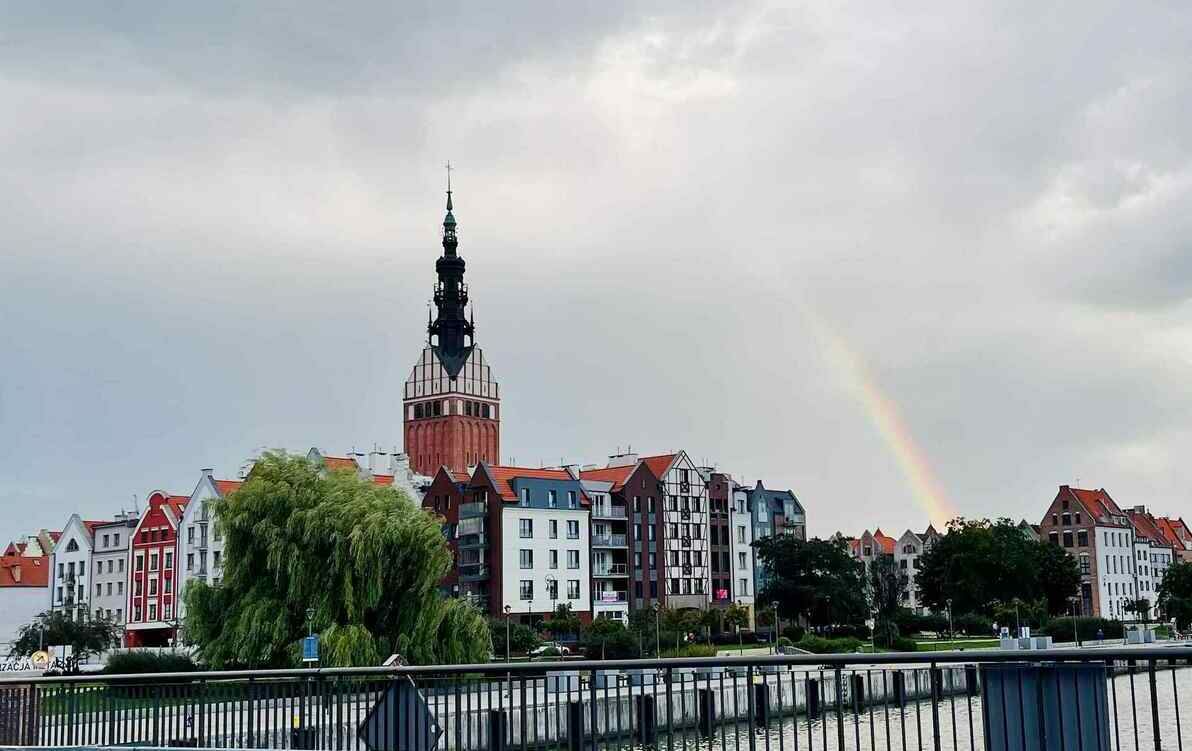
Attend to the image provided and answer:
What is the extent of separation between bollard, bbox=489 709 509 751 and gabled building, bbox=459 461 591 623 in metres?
88.6

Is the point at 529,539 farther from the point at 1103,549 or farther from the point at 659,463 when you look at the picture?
the point at 1103,549

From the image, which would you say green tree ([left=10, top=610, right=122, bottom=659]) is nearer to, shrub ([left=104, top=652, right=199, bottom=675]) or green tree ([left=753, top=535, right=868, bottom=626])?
shrub ([left=104, top=652, right=199, bottom=675])

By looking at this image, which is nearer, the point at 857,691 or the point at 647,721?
the point at 857,691

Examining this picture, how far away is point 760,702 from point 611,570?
9854cm

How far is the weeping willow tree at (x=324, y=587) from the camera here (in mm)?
47062

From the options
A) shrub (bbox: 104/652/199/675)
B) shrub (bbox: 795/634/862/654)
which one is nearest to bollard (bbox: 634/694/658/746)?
shrub (bbox: 104/652/199/675)

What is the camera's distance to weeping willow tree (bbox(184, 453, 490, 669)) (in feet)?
154

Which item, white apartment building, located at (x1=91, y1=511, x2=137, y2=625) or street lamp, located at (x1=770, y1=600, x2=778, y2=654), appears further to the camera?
white apartment building, located at (x1=91, y1=511, x2=137, y2=625)

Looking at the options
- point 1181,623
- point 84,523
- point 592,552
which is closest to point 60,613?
point 84,523

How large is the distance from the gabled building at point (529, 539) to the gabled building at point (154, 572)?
22.1 m

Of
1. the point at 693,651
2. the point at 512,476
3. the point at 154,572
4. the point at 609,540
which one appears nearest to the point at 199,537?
the point at 154,572

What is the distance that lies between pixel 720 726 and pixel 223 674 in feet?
16.4

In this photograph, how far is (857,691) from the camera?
10.2 metres

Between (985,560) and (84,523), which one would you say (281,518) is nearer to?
(84,523)
